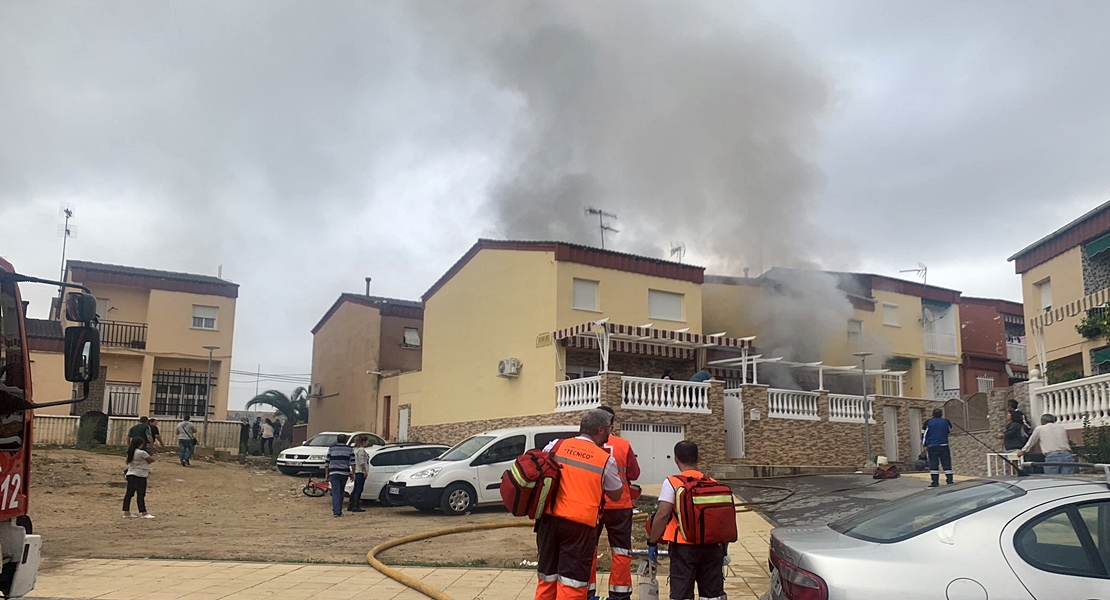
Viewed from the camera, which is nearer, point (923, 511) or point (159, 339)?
point (923, 511)

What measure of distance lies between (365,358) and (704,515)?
1133 inches

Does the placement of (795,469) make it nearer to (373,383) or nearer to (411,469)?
(411,469)

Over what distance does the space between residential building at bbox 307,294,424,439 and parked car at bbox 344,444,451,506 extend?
12694mm

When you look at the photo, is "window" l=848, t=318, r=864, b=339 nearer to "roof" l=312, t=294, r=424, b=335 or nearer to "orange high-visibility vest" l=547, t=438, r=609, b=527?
"roof" l=312, t=294, r=424, b=335

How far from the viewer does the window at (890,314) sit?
31.0 meters

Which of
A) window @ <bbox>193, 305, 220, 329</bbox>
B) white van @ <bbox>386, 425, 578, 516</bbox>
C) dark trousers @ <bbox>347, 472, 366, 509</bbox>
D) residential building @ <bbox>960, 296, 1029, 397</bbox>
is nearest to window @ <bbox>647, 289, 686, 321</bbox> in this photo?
white van @ <bbox>386, 425, 578, 516</bbox>

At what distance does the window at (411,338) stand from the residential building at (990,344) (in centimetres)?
2127

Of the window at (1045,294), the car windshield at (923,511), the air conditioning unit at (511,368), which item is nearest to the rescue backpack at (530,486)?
the car windshield at (923,511)

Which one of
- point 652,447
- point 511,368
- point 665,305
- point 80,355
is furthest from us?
point 665,305

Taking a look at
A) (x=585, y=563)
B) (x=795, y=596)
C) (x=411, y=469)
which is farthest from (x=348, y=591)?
(x=411, y=469)

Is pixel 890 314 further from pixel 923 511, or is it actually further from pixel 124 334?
pixel 923 511

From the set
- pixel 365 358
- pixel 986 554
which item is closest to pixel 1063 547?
pixel 986 554

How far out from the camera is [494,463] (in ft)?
50.4

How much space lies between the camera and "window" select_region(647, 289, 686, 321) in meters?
24.1
